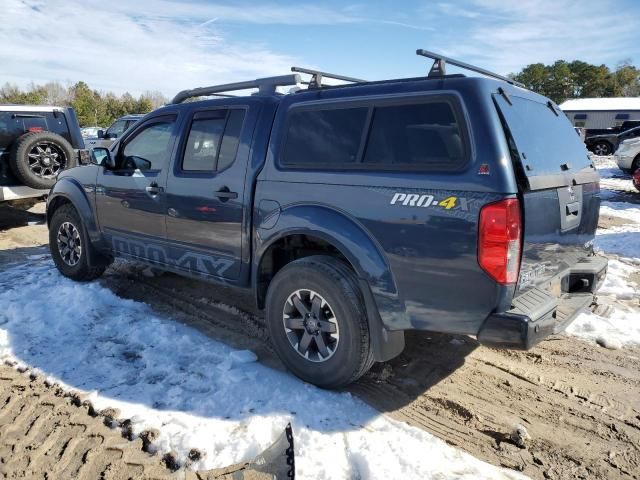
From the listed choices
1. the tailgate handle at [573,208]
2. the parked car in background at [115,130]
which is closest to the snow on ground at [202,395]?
the tailgate handle at [573,208]

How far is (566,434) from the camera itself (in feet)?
9.63

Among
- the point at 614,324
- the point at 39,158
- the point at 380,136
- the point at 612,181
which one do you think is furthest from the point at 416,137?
the point at 612,181

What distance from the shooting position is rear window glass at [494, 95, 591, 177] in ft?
9.30

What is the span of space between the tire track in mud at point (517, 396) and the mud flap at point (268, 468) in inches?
32.6

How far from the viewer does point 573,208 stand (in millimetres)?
3293

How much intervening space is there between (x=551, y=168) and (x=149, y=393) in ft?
9.87

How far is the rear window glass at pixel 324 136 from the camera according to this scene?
10.6 feet

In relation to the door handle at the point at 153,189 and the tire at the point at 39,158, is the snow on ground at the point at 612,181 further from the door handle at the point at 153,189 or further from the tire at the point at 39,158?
the tire at the point at 39,158

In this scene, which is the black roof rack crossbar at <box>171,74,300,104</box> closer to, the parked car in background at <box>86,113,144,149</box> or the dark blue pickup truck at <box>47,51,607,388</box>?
the dark blue pickup truck at <box>47,51,607,388</box>

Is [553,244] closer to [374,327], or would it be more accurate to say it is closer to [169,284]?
[374,327]

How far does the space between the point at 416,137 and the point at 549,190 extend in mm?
865

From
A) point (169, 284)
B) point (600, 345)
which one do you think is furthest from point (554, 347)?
point (169, 284)

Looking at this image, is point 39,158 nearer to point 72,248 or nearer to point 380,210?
point 72,248

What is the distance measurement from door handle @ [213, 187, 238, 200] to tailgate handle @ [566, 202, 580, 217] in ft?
7.79
